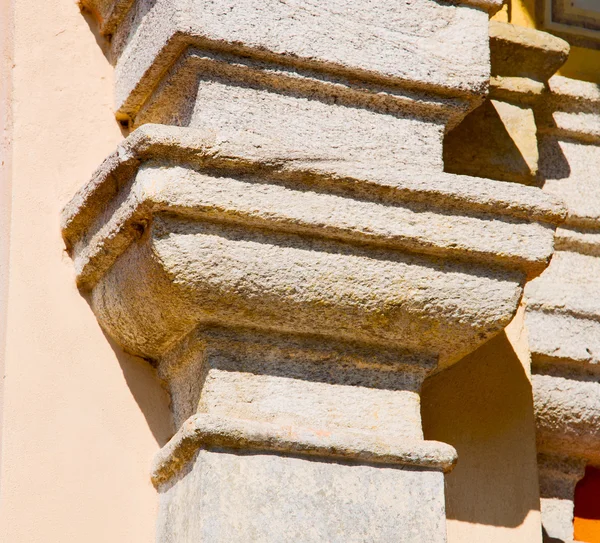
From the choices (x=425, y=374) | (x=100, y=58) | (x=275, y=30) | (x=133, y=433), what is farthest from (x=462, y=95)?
(x=133, y=433)

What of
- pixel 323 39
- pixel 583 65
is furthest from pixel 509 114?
pixel 323 39

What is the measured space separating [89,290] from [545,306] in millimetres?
903

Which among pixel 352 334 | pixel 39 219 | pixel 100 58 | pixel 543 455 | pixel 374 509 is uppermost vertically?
pixel 100 58

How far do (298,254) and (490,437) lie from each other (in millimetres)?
605

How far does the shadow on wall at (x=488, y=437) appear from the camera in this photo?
77.2 inches

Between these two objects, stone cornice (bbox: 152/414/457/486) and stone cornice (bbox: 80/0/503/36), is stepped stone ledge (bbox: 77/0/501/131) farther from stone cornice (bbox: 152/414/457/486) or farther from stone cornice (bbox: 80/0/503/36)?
stone cornice (bbox: 152/414/457/486)

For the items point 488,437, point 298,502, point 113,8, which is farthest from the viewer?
point 488,437

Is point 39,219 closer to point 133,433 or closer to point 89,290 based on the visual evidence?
point 89,290

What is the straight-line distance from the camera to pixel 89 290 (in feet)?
5.99

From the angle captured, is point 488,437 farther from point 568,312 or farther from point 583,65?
point 583,65

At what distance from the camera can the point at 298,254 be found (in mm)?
1643

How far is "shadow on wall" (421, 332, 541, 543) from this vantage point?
1.96 metres

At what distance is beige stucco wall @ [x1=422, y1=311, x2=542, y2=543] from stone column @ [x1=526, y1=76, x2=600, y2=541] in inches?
4.7

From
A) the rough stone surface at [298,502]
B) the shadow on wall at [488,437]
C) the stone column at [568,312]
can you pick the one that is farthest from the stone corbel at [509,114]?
the rough stone surface at [298,502]
